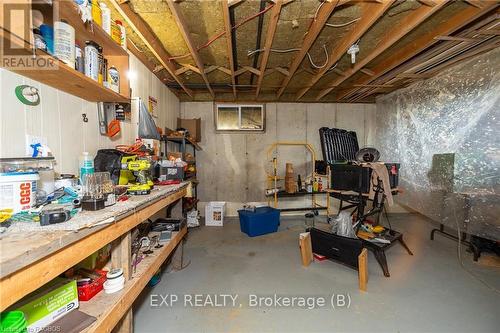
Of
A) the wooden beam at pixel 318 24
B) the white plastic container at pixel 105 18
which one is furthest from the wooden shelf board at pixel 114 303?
the wooden beam at pixel 318 24

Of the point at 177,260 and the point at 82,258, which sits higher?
the point at 82,258

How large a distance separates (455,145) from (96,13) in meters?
3.60

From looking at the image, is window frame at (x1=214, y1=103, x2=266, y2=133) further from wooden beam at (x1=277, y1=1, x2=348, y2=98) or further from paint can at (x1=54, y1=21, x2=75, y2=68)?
paint can at (x1=54, y1=21, x2=75, y2=68)

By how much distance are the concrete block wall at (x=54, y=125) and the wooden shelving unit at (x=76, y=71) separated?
0.17ft

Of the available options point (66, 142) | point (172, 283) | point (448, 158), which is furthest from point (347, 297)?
point (66, 142)

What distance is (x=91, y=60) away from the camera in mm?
1301

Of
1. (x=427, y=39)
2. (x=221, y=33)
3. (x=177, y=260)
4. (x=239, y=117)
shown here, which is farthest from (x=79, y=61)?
(x=239, y=117)

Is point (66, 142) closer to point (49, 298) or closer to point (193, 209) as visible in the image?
point (49, 298)

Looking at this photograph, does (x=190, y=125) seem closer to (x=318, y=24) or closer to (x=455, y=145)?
(x=318, y=24)

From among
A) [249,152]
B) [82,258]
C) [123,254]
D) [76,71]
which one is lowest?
[123,254]

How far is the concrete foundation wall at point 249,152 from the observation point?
4270 millimetres

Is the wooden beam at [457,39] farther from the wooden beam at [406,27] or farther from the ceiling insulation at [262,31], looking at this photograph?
the wooden beam at [406,27]

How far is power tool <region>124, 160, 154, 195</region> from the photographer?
1424 millimetres

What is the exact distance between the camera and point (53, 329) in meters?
0.88
